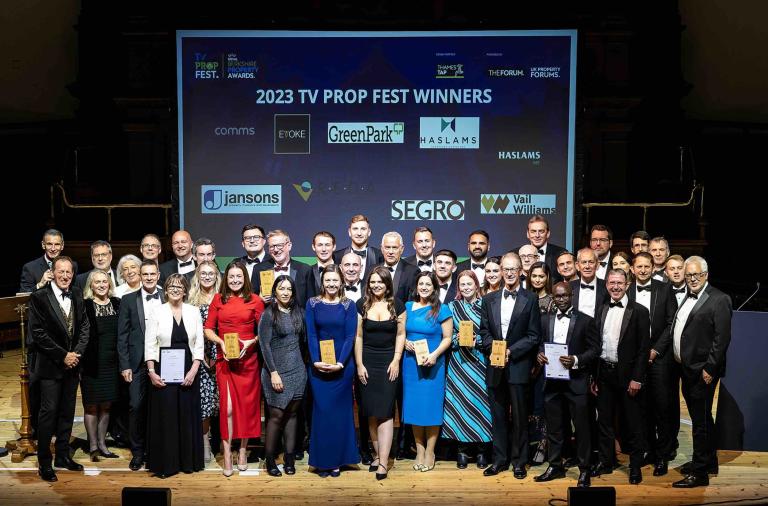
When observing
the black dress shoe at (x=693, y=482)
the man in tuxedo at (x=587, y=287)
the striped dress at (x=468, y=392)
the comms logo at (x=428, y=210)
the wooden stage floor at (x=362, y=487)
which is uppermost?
the comms logo at (x=428, y=210)

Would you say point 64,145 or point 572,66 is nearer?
point 572,66

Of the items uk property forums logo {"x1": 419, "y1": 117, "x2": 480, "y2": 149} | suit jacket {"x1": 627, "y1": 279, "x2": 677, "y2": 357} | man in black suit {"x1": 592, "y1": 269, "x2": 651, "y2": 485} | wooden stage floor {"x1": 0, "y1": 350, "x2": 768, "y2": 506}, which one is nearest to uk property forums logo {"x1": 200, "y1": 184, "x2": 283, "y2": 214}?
uk property forums logo {"x1": 419, "y1": 117, "x2": 480, "y2": 149}

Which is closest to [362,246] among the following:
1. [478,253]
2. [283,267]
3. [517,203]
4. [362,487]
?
[283,267]

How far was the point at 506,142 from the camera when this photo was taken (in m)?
9.02

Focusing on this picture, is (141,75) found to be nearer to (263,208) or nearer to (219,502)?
(263,208)

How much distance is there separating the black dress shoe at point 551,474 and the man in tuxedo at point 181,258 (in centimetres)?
316

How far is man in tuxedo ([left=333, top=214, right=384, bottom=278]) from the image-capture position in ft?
23.0

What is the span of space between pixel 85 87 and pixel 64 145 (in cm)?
84

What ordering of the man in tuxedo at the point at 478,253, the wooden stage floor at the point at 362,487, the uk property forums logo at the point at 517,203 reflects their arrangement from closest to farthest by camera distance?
the wooden stage floor at the point at 362,487
the man in tuxedo at the point at 478,253
the uk property forums logo at the point at 517,203

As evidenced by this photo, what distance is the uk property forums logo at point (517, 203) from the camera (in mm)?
9031

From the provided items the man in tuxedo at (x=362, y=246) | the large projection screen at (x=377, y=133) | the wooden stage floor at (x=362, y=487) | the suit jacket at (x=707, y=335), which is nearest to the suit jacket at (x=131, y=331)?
the wooden stage floor at (x=362, y=487)

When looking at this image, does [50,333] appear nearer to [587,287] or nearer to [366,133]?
[587,287]

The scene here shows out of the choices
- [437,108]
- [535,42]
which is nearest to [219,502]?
[437,108]

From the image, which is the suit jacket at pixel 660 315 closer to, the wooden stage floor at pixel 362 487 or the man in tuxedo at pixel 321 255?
Answer: the wooden stage floor at pixel 362 487
